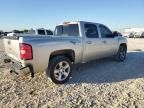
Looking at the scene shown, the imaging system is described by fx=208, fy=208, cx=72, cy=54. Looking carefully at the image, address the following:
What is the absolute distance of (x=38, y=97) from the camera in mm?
5152

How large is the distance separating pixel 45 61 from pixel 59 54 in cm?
73

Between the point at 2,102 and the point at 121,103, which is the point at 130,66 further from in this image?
the point at 2,102

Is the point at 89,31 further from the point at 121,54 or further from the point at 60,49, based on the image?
the point at 121,54

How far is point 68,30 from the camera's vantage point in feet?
24.5

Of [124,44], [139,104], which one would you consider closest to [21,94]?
[139,104]

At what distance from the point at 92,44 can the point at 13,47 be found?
9.14 ft

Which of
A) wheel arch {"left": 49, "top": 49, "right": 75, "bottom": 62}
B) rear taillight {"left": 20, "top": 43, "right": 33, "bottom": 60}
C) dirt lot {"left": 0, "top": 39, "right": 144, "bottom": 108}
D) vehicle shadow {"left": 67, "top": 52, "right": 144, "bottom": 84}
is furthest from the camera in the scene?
vehicle shadow {"left": 67, "top": 52, "right": 144, "bottom": 84}

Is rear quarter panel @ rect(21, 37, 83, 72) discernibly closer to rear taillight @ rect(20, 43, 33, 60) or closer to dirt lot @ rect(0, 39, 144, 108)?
rear taillight @ rect(20, 43, 33, 60)

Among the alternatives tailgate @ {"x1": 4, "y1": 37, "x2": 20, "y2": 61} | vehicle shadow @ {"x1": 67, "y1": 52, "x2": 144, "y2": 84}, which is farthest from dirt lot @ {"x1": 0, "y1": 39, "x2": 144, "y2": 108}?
tailgate @ {"x1": 4, "y1": 37, "x2": 20, "y2": 61}

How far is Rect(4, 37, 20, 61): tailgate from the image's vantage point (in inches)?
218

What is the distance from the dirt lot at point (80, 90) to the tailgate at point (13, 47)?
0.90 meters

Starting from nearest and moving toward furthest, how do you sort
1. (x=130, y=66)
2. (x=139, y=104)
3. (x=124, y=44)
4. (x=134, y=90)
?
(x=139, y=104), (x=134, y=90), (x=130, y=66), (x=124, y=44)

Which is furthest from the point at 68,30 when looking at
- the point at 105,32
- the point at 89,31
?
the point at 105,32

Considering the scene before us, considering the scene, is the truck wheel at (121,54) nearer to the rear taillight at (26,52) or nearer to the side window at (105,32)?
the side window at (105,32)
